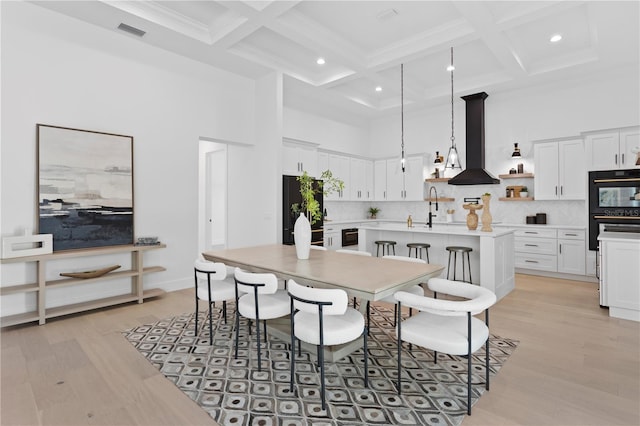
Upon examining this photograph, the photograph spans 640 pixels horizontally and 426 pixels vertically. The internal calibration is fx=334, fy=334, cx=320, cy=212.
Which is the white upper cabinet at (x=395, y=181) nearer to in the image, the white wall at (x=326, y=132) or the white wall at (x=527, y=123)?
the white wall at (x=527, y=123)

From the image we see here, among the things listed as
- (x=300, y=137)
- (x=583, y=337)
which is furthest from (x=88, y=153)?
(x=583, y=337)

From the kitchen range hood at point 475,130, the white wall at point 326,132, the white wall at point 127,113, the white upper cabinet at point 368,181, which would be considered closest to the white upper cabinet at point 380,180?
the white upper cabinet at point 368,181

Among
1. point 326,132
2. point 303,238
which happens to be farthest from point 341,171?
point 303,238

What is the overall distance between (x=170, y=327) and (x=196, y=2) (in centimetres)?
370

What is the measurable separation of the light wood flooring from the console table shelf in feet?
0.35

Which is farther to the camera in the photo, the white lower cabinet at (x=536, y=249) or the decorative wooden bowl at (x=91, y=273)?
the white lower cabinet at (x=536, y=249)

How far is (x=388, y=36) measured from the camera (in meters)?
4.70

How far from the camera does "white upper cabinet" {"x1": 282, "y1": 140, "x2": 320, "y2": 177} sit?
243 inches

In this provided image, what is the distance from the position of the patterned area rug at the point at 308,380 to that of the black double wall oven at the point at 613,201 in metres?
3.42

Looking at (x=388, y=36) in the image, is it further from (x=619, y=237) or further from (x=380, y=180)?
(x=380, y=180)

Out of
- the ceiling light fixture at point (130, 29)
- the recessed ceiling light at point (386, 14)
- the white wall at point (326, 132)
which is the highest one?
the recessed ceiling light at point (386, 14)

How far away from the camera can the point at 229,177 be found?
628cm

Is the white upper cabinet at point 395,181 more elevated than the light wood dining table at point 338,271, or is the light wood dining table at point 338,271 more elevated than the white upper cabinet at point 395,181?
the white upper cabinet at point 395,181

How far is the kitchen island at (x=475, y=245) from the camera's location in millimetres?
4262
